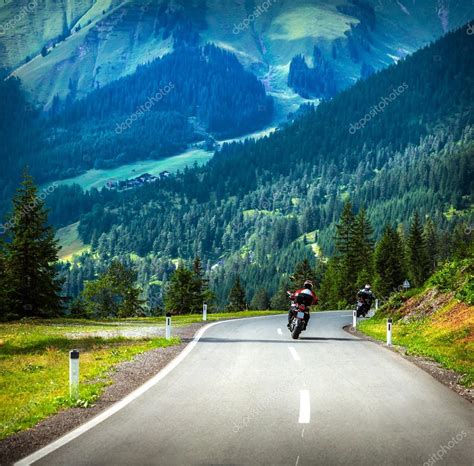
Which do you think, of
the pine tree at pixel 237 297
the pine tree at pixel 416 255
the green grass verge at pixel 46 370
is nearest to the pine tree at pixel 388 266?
the pine tree at pixel 416 255

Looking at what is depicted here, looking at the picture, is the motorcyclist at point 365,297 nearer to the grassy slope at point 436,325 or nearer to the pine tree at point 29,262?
the grassy slope at point 436,325

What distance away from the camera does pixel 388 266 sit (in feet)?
267

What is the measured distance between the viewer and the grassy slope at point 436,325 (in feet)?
59.0

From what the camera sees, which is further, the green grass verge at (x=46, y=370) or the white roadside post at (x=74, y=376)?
the white roadside post at (x=74, y=376)

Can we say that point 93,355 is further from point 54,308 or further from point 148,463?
point 54,308

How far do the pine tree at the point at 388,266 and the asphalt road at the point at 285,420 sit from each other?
65.7 meters

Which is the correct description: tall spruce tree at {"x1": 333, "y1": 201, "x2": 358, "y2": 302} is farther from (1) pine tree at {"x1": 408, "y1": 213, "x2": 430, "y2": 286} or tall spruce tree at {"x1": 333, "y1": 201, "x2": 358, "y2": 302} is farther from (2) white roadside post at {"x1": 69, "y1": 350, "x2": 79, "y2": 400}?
(2) white roadside post at {"x1": 69, "y1": 350, "x2": 79, "y2": 400}

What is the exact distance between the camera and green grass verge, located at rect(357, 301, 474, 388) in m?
16.6

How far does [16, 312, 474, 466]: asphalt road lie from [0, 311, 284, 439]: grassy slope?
1.37 m

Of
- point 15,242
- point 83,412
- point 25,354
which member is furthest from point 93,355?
point 15,242

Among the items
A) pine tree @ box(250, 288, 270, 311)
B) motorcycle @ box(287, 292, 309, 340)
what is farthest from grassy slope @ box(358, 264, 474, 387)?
pine tree @ box(250, 288, 270, 311)

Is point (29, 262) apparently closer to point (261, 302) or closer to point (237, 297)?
point (237, 297)

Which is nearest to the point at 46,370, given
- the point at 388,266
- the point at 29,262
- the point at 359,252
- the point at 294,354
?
the point at 294,354

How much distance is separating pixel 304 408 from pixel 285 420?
0.95 meters
